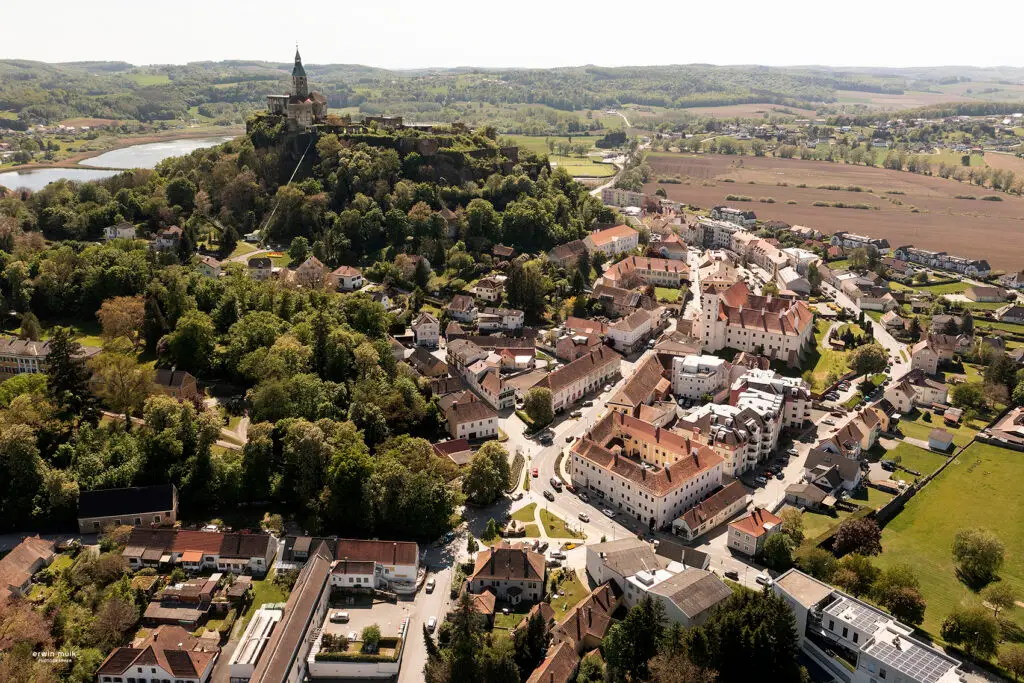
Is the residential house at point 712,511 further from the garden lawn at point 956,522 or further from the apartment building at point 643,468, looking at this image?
the garden lawn at point 956,522

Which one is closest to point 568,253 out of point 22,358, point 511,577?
point 511,577

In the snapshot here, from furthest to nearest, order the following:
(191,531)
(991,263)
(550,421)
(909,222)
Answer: (909,222) < (991,263) < (550,421) < (191,531)

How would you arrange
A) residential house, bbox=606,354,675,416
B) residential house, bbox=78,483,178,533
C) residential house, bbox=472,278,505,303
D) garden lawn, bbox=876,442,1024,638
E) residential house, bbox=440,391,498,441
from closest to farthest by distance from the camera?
garden lawn, bbox=876,442,1024,638 → residential house, bbox=78,483,178,533 → residential house, bbox=440,391,498,441 → residential house, bbox=606,354,675,416 → residential house, bbox=472,278,505,303

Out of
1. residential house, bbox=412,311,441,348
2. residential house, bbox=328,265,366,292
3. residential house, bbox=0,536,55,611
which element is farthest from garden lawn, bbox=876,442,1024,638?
residential house, bbox=328,265,366,292

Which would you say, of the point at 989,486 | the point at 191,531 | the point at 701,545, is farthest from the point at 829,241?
the point at 191,531

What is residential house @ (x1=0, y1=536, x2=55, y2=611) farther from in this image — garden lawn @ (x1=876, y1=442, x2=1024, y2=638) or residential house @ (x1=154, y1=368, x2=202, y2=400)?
garden lawn @ (x1=876, y1=442, x2=1024, y2=638)

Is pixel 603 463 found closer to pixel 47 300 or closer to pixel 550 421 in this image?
pixel 550 421

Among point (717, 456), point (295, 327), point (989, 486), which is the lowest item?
point (989, 486)
